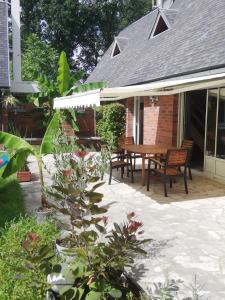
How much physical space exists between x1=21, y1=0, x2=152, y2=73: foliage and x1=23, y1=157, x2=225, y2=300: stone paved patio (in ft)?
138

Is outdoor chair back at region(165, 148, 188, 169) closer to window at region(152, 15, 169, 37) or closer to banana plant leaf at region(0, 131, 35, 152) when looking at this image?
banana plant leaf at region(0, 131, 35, 152)

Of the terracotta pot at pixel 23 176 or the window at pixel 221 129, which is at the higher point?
the window at pixel 221 129

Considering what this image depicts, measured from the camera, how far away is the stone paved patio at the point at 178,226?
5.91 m

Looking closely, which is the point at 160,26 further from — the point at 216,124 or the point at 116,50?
the point at 216,124

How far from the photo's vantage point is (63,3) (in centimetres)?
4950

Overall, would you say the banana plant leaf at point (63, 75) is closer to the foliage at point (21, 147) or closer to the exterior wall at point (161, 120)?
the exterior wall at point (161, 120)

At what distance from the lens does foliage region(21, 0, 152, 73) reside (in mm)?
50000

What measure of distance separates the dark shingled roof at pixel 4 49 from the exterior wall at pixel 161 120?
894 centimetres

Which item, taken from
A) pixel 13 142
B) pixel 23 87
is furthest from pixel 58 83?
pixel 23 87

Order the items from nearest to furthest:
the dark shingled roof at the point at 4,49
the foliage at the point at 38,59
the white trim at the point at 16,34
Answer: the dark shingled roof at the point at 4,49 < the white trim at the point at 16,34 < the foliage at the point at 38,59

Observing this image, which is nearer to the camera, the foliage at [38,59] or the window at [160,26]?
the window at [160,26]

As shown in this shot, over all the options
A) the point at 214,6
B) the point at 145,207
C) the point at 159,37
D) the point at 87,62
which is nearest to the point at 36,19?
the point at 87,62

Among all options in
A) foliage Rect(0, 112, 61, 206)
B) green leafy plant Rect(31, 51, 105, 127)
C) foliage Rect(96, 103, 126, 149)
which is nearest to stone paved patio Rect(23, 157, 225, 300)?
foliage Rect(0, 112, 61, 206)

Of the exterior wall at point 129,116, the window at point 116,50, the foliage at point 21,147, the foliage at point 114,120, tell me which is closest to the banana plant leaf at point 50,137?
the foliage at point 21,147
